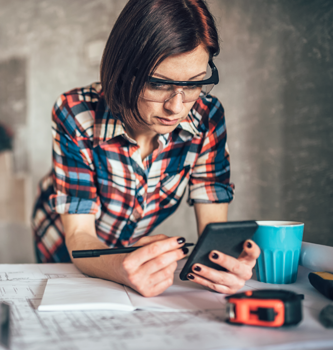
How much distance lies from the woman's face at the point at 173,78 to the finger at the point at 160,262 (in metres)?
0.36

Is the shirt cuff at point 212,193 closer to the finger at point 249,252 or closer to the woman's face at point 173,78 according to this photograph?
the woman's face at point 173,78

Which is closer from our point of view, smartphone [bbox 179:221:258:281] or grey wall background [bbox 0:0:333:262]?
smartphone [bbox 179:221:258:281]

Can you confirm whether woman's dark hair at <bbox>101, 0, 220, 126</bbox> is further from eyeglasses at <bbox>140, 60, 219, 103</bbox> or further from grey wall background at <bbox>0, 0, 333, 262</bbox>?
grey wall background at <bbox>0, 0, 333, 262</bbox>

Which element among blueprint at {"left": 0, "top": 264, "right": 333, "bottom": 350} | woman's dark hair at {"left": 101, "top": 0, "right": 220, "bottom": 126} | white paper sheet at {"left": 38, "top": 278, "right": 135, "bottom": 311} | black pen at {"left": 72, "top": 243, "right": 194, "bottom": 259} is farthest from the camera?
woman's dark hair at {"left": 101, "top": 0, "right": 220, "bottom": 126}

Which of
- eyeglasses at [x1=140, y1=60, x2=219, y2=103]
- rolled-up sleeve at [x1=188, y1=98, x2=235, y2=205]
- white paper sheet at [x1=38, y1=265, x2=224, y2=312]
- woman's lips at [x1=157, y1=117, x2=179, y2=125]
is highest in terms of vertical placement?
eyeglasses at [x1=140, y1=60, x2=219, y2=103]

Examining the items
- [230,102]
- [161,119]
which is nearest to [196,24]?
[161,119]

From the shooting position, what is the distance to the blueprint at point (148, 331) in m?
0.46

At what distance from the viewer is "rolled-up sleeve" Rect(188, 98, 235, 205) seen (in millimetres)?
1153

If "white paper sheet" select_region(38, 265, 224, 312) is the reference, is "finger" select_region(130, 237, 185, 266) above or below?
above

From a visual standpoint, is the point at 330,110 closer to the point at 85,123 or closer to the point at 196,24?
the point at 196,24

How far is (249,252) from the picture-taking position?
690 mm

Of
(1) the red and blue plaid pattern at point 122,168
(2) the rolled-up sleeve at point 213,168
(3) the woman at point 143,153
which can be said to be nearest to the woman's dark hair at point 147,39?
(3) the woman at point 143,153

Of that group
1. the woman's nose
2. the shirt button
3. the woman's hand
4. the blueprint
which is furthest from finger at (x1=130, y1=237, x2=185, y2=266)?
the shirt button

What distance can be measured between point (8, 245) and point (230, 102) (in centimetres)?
206
